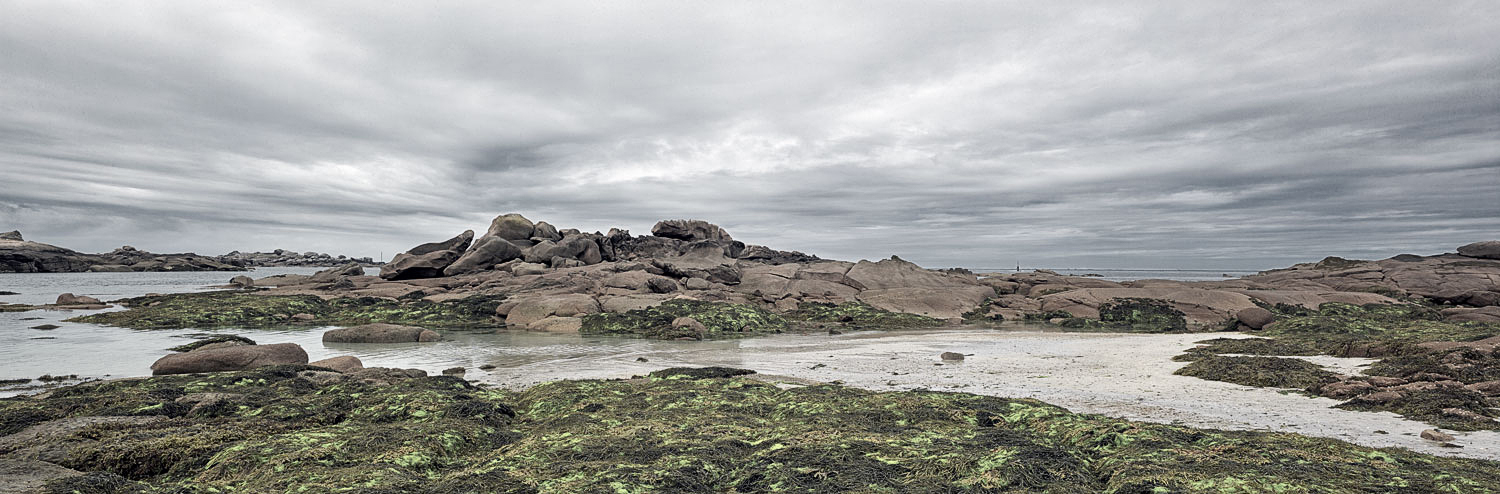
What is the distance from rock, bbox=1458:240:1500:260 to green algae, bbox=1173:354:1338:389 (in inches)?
1752

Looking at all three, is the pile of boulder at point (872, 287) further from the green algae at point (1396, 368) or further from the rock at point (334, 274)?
the green algae at point (1396, 368)

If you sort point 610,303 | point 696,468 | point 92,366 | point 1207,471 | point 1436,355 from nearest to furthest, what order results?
point 1207,471 → point 696,468 → point 1436,355 → point 92,366 → point 610,303

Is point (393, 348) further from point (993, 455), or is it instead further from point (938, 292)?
point (938, 292)

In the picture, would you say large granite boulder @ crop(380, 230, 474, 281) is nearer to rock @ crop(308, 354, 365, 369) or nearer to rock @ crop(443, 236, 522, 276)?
rock @ crop(443, 236, 522, 276)

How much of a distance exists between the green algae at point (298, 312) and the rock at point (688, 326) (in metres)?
8.94

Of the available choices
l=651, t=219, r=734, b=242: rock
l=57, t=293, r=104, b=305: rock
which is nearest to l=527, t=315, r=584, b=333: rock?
l=57, t=293, r=104, b=305: rock

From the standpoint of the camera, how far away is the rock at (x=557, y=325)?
2633 cm

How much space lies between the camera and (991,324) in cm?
2988

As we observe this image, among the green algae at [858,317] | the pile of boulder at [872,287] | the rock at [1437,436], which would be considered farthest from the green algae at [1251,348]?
the green algae at [858,317]

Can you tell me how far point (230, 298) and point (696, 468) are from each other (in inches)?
1554

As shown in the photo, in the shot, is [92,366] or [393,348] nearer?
[92,366]

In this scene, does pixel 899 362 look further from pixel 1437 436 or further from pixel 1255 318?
pixel 1255 318

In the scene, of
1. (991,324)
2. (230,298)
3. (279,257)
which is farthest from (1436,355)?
(279,257)

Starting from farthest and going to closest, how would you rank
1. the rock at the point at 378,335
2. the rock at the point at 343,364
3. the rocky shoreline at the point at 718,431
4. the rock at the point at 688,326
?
the rock at the point at 688,326
the rock at the point at 378,335
the rock at the point at 343,364
the rocky shoreline at the point at 718,431
